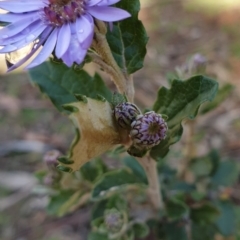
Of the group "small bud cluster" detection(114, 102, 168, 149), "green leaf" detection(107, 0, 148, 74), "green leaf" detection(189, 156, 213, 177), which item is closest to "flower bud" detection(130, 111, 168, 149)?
"small bud cluster" detection(114, 102, 168, 149)

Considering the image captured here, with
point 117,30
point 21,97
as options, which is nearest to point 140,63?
point 117,30

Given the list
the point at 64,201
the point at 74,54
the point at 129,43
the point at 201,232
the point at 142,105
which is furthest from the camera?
the point at 142,105

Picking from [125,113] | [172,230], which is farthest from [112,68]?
[172,230]

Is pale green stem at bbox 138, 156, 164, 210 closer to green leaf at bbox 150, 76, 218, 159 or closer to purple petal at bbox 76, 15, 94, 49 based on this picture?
green leaf at bbox 150, 76, 218, 159

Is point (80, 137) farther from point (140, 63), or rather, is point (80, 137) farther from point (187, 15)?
point (187, 15)

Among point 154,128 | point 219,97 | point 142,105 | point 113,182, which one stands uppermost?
point 154,128

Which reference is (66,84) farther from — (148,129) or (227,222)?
(227,222)
